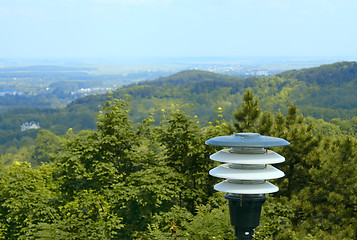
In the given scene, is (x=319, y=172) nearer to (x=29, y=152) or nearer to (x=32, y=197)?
(x=32, y=197)

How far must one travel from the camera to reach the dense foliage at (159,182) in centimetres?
1812

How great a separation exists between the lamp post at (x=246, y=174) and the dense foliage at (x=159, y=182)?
1265 cm

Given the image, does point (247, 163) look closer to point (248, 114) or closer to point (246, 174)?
point (246, 174)

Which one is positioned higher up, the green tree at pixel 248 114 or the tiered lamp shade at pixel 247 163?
the tiered lamp shade at pixel 247 163

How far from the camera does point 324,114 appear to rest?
17912 cm

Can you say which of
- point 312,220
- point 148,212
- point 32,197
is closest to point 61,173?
point 32,197

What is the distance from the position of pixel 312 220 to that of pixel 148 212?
7.30 metres

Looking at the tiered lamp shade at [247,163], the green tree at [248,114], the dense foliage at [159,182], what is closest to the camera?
the tiered lamp shade at [247,163]

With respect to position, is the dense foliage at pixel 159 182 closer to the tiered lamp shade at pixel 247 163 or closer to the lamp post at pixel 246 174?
the lamp post at pixel 246 174

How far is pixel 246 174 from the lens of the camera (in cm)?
375

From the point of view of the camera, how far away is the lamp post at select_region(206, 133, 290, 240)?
12.3 feet

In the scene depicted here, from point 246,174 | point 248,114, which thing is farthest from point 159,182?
point 246,174

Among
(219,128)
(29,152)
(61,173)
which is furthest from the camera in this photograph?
(29,152)

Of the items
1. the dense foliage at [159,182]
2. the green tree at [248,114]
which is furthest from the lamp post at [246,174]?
the green tree at [248,114]
